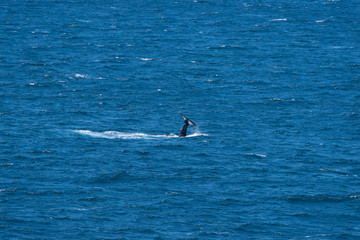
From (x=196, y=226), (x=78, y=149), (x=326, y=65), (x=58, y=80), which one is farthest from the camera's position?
(x=326, y=65)

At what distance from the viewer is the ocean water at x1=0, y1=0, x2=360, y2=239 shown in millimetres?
71812

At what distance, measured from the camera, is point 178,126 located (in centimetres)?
9962

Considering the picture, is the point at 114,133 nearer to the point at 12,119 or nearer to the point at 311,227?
the point at 12,119

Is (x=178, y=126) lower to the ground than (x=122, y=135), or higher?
lower

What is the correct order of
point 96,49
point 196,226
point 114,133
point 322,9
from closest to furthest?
1. point 196,226
2. point 114,133
3. point 96,49
4. point 322,9

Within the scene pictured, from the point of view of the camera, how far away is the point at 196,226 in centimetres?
6969

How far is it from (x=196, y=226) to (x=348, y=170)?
2358 cm

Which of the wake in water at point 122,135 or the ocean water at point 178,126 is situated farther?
the wake in water at point 122,135

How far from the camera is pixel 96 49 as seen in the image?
14538cm

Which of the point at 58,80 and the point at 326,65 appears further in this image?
the point at 326,65

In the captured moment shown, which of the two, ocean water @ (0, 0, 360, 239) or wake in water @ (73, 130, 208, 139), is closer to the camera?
ocean water @ (0, 0, 360, 239)

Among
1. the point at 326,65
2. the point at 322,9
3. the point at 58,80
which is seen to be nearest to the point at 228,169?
the point at 58,80

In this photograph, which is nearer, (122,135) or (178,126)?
(122,135)

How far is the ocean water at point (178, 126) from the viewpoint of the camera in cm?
7181
